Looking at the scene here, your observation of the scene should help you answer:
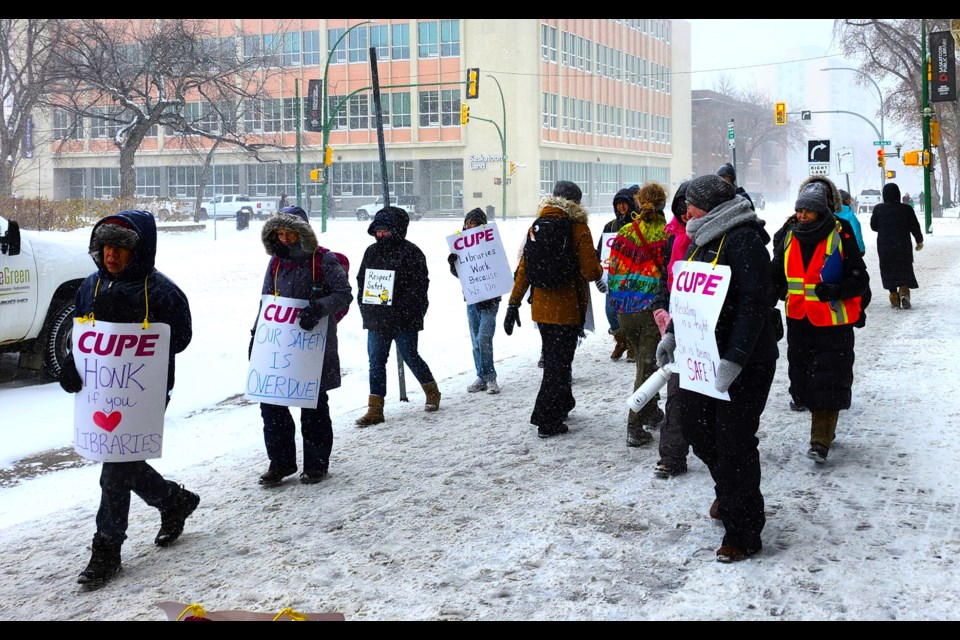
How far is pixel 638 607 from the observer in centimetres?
463

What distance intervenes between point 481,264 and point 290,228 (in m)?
3.63

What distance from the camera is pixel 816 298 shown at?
6.93 metres

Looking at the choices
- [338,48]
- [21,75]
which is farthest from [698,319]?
[338,48]

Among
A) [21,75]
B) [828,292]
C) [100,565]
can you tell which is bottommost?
[100,565]

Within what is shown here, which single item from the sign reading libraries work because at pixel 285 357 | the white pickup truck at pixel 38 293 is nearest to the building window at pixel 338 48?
the white pickup truck at pixel 38 293

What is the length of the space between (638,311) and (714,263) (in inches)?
93.0

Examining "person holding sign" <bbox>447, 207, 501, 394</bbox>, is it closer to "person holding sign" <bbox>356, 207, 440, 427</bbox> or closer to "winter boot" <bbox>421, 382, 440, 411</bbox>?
"winter boot" <bbox>421, 382, 440, 411</bbox>

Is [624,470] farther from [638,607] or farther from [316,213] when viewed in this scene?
[316,213]

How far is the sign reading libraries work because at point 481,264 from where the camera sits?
10.1m

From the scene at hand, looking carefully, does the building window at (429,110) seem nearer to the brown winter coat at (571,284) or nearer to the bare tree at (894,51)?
the bare tree at (894,51)

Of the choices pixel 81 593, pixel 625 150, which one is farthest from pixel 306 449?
pixel 625 150

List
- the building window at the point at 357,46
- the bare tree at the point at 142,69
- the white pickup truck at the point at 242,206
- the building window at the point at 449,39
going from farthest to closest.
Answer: the building window at the point at 357,46, the building window at the point at 449,39, the white pickup truck at the point at 242,206, the bare tree at the point at 142,69

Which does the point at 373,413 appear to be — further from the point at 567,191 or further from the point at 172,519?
the point at 172,519

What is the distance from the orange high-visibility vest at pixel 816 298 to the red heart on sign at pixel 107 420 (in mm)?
4276
